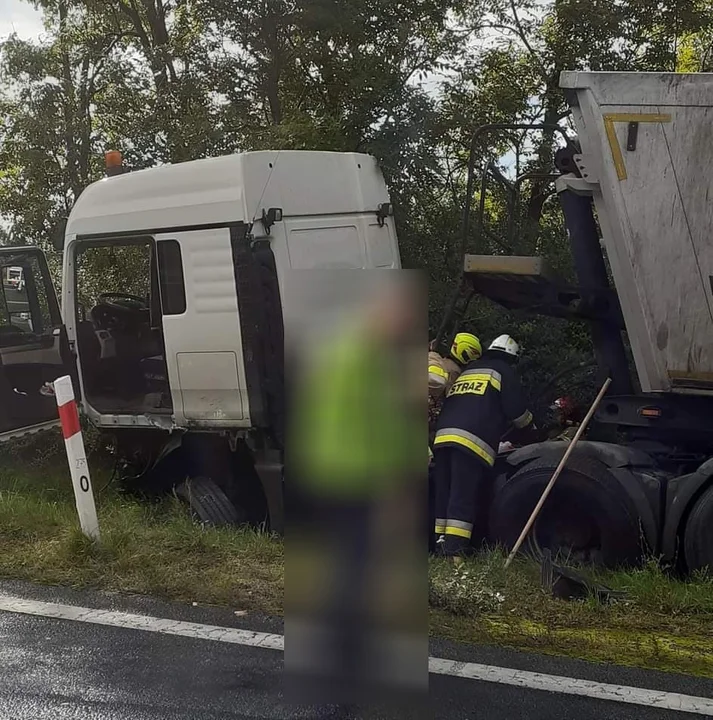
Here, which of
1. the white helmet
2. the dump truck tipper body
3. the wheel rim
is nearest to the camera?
the dump truck tipper body

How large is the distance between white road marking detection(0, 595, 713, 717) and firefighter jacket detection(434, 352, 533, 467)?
190cm

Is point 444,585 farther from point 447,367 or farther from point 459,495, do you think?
point 447,367

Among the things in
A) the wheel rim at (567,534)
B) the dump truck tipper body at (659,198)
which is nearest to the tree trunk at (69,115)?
the dump truck tipper body at (659,198)

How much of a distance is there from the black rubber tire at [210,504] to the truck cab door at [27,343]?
1543mm

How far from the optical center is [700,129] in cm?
453

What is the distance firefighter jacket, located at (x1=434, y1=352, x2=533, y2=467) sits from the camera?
5.29 metres

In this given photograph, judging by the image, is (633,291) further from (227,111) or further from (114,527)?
(227,111)

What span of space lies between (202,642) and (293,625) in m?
1.07

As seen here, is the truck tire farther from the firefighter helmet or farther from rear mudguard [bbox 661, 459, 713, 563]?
the firefighter helmet

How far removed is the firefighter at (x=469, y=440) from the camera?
525 centimetres

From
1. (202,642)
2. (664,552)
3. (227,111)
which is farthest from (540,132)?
(202,642)

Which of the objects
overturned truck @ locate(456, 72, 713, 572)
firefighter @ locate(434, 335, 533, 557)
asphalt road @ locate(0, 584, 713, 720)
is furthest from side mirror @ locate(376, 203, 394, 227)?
asphalt road @ locate(0, 584, 713, 720)

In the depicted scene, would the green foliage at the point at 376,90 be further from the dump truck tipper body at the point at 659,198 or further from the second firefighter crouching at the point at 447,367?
the dump truck tipper body at the point at 659,198

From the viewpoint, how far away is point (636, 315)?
4910 mm
